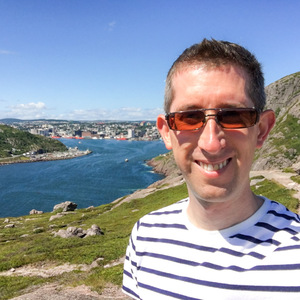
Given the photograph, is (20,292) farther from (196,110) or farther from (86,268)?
(196,110)

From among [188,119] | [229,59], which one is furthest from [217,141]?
[229,59]

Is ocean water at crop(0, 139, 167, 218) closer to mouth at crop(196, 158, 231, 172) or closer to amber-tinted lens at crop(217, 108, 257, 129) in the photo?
mouth at crop(196, 158, 231, 172)

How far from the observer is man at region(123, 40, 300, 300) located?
10.1 feet

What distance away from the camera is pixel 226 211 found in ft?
11.0

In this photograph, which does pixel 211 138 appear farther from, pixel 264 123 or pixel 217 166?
pixel 264 123

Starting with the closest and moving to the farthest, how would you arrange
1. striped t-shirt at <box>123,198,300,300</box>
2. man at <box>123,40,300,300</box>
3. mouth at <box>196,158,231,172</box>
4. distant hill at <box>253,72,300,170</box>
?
1. striped t-shirt at <box>123,198,300,300</box>
2. man at <box>123,40,300,300</box>
3. mouth at <box>196,158,231,172</box>
4. distant hill at <box>253,72,300,170</box>

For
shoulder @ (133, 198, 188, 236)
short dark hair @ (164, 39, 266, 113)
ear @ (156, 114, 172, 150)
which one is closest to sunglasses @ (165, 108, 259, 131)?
short dark hair @ (164, 39, 266, 113)

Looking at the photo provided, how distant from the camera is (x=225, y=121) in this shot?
127 inches

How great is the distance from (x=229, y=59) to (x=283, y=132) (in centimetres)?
8887

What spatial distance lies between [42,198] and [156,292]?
97399 mm

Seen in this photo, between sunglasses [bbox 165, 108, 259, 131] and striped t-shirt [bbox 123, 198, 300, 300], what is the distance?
1.05 meters

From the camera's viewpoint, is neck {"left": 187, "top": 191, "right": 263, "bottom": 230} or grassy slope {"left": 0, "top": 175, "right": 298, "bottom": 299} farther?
grassy slope {"left": 0, "top": 175, "right": 298, "bottom": 299}

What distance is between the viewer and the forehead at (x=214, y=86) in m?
3.19

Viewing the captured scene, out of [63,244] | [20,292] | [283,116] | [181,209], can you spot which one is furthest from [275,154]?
[181,209]
